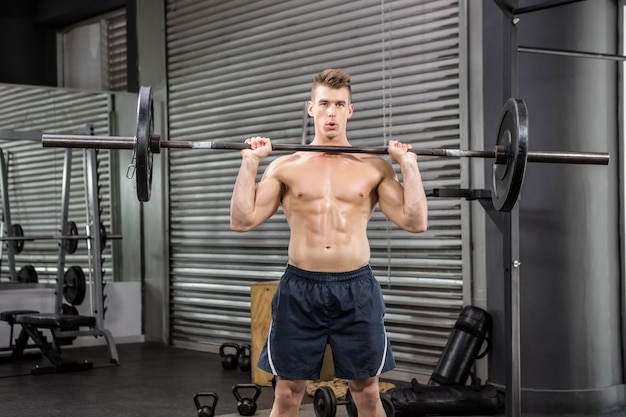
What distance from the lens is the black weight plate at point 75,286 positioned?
6219 mm

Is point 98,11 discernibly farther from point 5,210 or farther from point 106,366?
point 106,366

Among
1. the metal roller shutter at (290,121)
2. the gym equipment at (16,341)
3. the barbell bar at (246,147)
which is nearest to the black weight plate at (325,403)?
Answer: the metal roller shutter at (290,121)

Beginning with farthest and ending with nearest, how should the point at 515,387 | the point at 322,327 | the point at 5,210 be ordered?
the point at 5,210 < the point at 515,387 < the point at 322,327

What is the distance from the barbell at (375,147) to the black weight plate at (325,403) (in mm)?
1255

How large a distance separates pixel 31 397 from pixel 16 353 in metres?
1.50

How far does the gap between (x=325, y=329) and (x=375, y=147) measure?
656mm

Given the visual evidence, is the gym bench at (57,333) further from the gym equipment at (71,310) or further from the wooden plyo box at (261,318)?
the wooden plyo box at (261,318)

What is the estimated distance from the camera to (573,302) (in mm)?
4215

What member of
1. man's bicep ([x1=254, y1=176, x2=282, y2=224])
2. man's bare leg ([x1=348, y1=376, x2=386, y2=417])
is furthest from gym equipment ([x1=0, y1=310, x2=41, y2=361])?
man's bare leg ([x1=348, y1=376, x2=386, y2=417])

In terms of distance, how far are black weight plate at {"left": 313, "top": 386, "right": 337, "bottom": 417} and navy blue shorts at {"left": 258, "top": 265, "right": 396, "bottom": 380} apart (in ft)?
3.18

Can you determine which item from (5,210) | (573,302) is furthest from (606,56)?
(5,210)

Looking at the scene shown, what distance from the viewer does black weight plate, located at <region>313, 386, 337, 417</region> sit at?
386 cm

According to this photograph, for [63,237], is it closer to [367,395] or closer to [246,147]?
[246,147]

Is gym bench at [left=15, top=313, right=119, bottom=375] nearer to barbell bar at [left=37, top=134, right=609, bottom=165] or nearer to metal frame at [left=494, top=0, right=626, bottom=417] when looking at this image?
barbell bar at [left=37, top=134, right=609, bottom=165]
